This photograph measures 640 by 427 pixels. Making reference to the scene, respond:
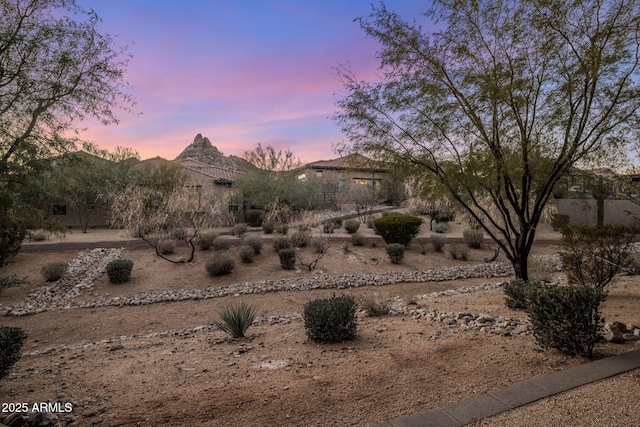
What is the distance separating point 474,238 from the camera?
784 inches

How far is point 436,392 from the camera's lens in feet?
11.2

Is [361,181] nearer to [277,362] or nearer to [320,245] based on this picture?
[320,245]

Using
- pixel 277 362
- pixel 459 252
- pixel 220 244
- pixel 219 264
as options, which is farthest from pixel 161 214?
pixel 459 252

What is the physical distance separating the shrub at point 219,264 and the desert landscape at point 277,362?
2007 millimetres

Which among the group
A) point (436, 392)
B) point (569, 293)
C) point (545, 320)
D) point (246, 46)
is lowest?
point (436, 392)

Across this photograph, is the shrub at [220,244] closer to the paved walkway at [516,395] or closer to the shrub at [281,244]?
the shrub at [281,244]

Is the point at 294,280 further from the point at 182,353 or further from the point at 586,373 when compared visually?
the point at 586,373

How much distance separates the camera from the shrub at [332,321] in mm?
5555

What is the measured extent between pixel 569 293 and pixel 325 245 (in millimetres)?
13395

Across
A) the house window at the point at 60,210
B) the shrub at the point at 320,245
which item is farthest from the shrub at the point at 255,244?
the house window at the point at 60,210

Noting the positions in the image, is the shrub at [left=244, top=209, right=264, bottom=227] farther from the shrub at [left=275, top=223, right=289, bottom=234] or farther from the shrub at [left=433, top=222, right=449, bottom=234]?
the shrub at [left=433, top=222, right=449, bottom=234]

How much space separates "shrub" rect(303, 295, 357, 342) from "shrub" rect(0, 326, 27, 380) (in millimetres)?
3818

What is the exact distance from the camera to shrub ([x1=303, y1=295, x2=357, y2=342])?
555 centimetres

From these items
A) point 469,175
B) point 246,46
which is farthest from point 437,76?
point 246,46
